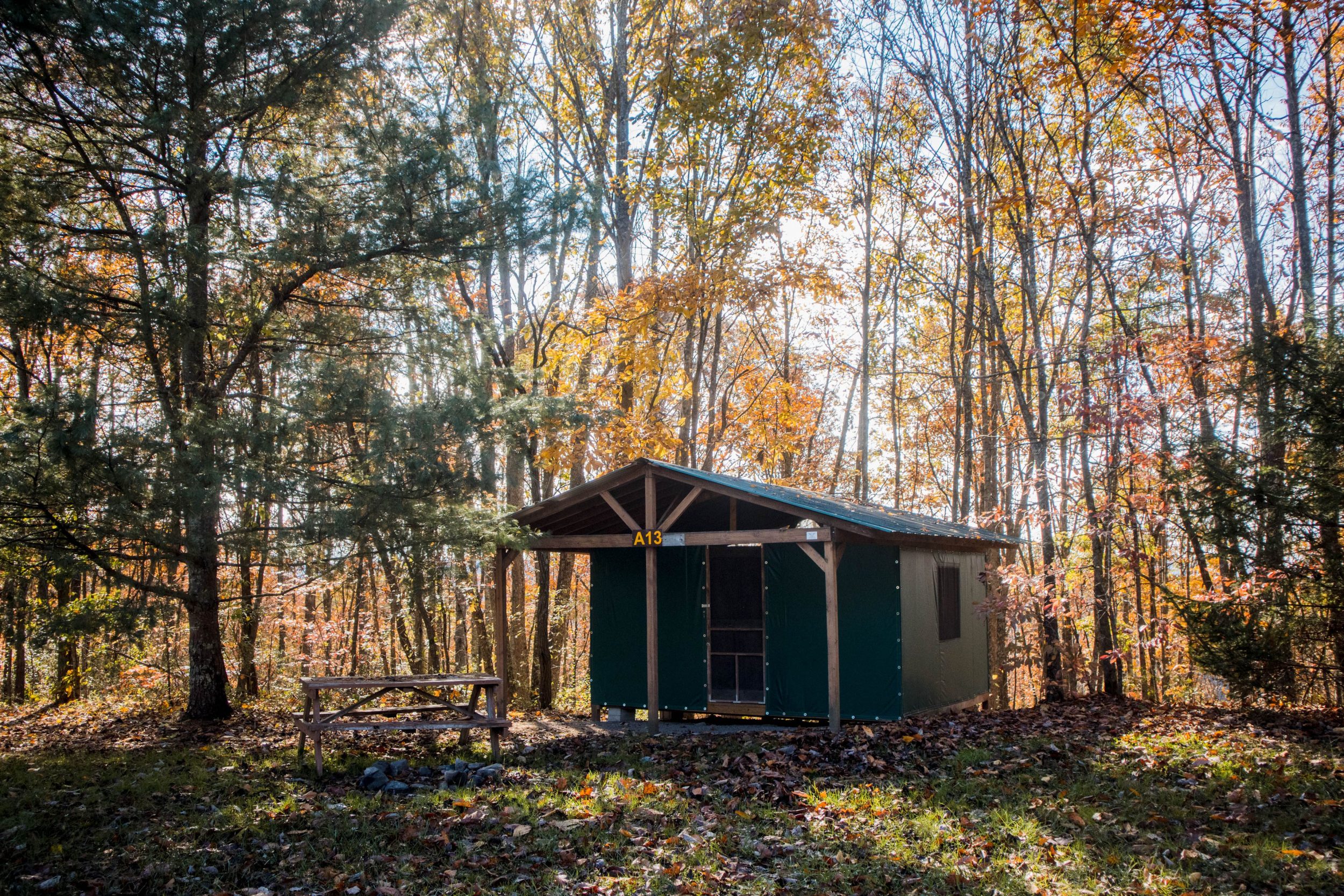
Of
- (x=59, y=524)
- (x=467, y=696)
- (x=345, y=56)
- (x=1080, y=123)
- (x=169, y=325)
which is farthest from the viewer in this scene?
(x=467, y=696)

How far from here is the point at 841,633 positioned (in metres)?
10.7

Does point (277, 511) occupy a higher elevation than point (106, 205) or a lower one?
lower

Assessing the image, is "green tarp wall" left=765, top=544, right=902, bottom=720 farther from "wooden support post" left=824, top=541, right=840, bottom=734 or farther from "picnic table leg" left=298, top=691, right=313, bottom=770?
"picnic table leg" left=298, top=691, right=313, bottom=770

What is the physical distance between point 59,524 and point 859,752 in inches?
299

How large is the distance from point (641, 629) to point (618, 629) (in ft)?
1.23

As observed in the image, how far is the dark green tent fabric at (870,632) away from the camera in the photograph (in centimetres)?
1045

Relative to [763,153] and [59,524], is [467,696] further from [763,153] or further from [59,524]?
[763,153]

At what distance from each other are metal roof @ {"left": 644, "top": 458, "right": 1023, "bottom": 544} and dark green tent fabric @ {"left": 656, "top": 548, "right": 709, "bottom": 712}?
56.5 inches

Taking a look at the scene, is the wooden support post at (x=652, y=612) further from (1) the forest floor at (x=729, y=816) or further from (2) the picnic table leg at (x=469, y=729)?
(2) the picnic table leg at (x=469, y=729)

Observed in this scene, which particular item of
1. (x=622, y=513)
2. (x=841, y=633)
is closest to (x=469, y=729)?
(x=622, y=513)

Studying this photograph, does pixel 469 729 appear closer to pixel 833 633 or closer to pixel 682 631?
pixel 682 631

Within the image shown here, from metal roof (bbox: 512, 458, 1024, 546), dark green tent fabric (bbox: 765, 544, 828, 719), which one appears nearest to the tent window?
metal roof (bbox: 512, 458, 1024, 546)

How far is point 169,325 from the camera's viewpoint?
353 inches

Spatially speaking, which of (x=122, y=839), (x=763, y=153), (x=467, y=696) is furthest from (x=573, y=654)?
(x=122, y=839)
